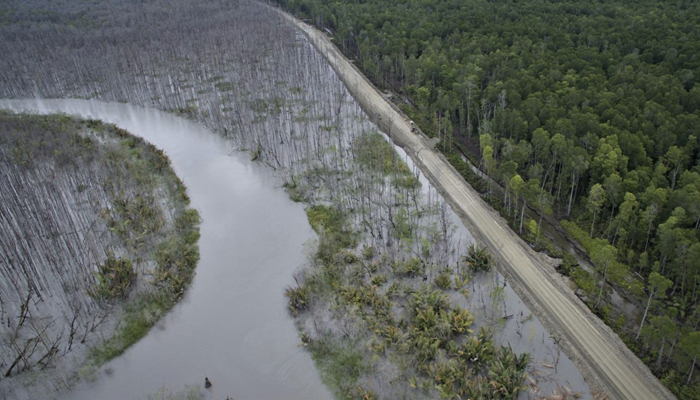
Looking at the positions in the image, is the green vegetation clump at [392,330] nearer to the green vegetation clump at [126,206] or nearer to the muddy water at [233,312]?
the muddy water at [233,312]

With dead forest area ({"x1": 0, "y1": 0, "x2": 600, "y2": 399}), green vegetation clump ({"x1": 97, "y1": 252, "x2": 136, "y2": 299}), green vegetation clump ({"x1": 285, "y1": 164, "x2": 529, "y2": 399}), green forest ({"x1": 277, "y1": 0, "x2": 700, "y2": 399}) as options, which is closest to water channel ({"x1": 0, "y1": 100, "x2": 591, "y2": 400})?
dead forest area ({"x1": 0, "y1": 0, "x2": 600, "y2": 399})

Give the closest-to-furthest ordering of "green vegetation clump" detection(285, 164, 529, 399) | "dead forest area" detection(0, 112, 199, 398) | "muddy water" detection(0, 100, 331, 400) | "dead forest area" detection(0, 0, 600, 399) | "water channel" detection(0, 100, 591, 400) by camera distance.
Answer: "green vegetation clump" detection(285, 164, 529, 399) → "water channel" detection(0, 100, 591, 400) → "dead forest area" detection(0, 0, 600, 399) → "muddy water" detection(0, 100, 331, 400) → "dead forest area" detection(0, 112, 199, 398)

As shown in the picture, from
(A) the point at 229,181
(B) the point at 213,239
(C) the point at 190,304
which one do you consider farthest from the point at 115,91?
(C) the point at 190,304

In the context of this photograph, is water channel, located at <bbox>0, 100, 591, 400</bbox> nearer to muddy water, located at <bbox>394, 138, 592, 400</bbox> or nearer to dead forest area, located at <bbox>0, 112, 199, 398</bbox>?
muddy water, located at <bbox>394, 138, 592, 400</bbox>

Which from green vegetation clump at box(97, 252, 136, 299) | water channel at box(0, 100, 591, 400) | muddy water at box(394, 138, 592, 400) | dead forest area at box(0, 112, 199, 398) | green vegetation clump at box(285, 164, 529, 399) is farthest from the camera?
green vegetation clump at box(97, 252, 136, 299)

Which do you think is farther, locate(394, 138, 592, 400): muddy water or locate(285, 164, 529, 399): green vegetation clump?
locate(285, 164, 529, 399): green vegetation clump

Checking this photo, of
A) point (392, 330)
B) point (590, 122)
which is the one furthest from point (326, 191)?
point (590, 122)

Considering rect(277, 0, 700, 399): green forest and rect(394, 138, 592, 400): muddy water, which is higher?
rect(277, 0, 700, 399): green forest
